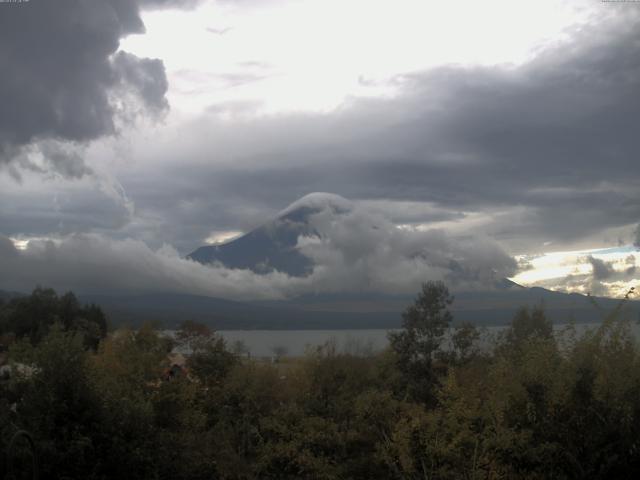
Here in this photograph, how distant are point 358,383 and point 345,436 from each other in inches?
221

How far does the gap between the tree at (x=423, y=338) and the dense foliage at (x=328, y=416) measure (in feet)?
10.9

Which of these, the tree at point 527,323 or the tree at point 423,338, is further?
the tree at point 527,323

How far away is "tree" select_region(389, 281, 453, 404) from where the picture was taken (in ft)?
130

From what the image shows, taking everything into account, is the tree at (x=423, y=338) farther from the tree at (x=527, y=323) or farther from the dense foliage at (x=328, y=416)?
the tree at (x=527, y=323)

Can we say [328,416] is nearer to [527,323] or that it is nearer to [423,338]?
[423,338]

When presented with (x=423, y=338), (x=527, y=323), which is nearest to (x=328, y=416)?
(x=423, y=338)

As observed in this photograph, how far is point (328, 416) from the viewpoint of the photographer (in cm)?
2970

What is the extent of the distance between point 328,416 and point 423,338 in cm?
1420

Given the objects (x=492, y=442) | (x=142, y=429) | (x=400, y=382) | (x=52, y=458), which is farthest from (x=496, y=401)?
(x=400, y=382)

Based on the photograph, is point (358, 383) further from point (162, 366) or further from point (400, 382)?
point (162, 366)

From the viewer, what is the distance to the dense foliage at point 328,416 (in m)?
18.2

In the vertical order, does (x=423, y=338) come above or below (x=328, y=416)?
above

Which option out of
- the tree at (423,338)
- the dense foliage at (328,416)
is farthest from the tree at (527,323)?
the dense foliage at (328,416)

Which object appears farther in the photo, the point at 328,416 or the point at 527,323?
the point at 527,323
